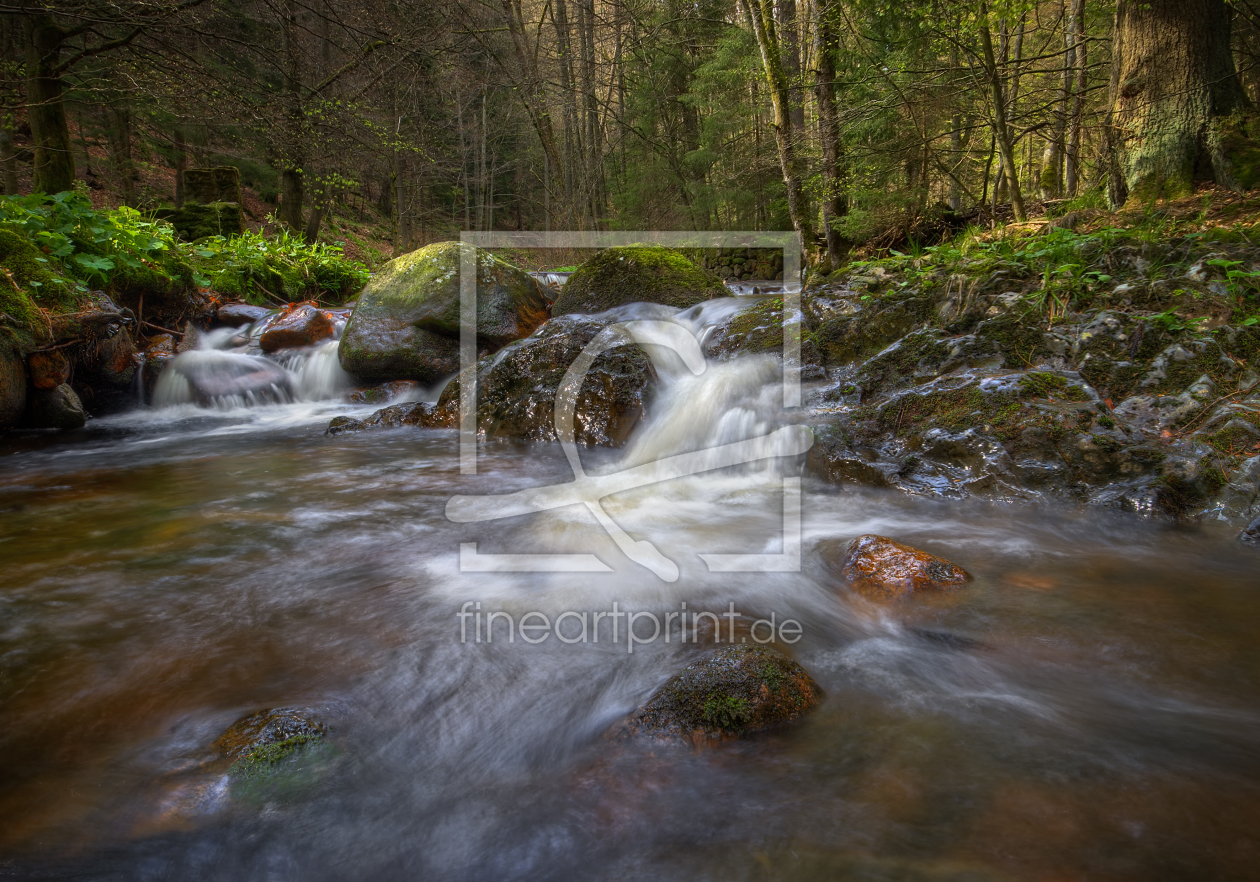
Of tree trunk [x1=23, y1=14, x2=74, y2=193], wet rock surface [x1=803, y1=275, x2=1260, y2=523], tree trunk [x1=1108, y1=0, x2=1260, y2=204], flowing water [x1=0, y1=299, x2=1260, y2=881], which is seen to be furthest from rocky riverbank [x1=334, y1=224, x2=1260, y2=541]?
tree trunk [x1=23, y1=14, x2=74, y2=193]

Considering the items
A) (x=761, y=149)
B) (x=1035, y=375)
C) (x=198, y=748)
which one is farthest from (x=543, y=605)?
(x=761, y=149)

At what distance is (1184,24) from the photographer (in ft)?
19.7

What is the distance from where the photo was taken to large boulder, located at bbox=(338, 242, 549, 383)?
8320mm

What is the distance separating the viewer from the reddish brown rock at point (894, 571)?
3.10 m

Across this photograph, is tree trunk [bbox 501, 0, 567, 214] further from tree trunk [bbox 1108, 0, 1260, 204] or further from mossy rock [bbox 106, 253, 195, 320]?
tree trunk [bbox 1108, 0, 1260, 204]

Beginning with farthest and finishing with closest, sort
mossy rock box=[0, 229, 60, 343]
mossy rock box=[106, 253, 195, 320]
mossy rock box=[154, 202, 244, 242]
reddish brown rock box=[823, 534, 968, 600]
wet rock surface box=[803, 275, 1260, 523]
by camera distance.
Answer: mossy rock box=[154, 202, 244, 242] < mossy rock box=[106, 253, 195, 320] < mossy rock box=[0, 229, 60, 343] < wet rock surface box=[803, 275, 1260, 523] < reddish brown rock box=[823, 534, 968, 600]

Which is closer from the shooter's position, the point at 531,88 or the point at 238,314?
the point at 238,314

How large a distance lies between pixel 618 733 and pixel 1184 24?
773 centimetres

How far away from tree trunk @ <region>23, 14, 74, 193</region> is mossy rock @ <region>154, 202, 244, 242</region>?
155 inches

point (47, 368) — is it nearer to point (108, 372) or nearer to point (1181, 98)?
point (108, 372)

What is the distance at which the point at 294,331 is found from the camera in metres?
9.29

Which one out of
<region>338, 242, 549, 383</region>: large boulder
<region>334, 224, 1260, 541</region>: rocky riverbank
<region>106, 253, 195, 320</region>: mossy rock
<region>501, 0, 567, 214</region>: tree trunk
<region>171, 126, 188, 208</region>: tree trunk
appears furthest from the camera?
<region>171, 126, 188, 208</region>: tree trunk

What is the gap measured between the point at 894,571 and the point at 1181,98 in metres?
5.90

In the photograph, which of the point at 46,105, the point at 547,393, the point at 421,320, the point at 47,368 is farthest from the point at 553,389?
the point at 46,105
